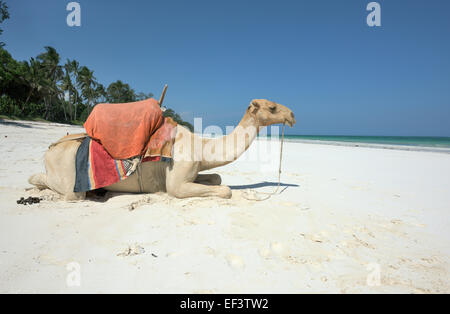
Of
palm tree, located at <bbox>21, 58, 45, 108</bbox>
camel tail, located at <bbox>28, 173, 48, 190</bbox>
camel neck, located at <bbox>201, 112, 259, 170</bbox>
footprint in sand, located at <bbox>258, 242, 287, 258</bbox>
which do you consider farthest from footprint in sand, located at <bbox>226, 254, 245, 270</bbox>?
palm tree, located at <bbox>21, 58, 45, 108</bbox>

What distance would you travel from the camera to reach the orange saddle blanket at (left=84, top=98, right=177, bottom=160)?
3170mm

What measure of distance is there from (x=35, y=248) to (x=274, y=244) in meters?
2.16

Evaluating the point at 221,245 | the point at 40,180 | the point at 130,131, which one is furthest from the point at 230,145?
the point at 40,180

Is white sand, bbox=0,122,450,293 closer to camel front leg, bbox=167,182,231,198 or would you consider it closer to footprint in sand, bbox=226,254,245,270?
footprint in sand, bbox=226,254,245,270

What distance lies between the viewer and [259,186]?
4820mm

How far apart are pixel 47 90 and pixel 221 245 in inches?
1713

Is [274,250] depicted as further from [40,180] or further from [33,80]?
[33,80]

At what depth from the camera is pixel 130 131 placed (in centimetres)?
321

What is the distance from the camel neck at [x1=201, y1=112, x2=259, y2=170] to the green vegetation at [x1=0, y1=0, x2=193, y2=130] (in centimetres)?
2667

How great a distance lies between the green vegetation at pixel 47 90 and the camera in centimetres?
2932

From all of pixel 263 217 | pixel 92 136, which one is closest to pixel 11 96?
pixel 92 136

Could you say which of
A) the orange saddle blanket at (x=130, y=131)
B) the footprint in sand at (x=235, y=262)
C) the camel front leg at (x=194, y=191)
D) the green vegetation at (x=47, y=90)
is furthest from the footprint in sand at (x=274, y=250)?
the green vegetation at (x=47, y=90)

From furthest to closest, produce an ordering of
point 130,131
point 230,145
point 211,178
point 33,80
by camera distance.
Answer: point 33,80, point 211,178, point 230,145, point 130,131
